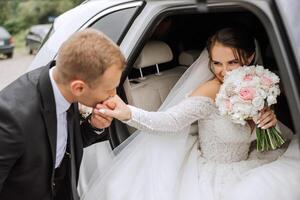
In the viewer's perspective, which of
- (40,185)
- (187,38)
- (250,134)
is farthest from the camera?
(187,38)

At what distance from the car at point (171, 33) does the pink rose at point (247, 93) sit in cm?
16

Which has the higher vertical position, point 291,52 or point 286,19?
point 286,19

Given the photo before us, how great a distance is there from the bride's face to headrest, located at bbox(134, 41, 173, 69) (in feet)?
2.23

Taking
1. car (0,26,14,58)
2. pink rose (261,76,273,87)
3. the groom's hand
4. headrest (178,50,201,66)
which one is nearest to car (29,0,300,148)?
headrest (178,50,201,66)

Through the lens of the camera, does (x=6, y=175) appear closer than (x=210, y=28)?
Yes

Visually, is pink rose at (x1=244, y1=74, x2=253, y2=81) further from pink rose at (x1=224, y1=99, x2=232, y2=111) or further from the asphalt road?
the asphalt road

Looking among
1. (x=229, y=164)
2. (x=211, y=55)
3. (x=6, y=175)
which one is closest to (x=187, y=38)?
(x=211, y=55)

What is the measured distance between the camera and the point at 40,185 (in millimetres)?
2039

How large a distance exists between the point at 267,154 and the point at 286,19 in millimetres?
1040

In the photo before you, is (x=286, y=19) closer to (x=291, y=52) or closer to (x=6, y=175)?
(x=291, y=52)

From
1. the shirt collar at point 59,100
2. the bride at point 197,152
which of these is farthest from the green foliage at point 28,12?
the shirt collar at point 59,100

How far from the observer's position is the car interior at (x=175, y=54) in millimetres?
3099

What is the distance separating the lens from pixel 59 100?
197 cm

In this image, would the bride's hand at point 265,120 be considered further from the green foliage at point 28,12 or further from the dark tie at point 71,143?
the green foliage at point 28,12
